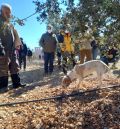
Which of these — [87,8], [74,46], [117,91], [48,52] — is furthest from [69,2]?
[48,52]

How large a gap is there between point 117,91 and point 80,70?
48.2 inches

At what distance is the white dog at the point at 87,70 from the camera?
10086 millimetres

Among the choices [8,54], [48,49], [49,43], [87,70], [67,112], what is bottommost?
[67,112]

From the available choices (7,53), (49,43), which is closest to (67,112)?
(7,53)

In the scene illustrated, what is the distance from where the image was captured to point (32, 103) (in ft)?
29.2

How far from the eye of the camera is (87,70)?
10.2 metres

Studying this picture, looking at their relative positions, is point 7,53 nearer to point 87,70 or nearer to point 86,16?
point 87,70

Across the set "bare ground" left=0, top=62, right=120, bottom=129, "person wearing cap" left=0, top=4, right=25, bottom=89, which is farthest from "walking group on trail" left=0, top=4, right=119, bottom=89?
"bare ground" left=0, top=62, right=120, bottom=129

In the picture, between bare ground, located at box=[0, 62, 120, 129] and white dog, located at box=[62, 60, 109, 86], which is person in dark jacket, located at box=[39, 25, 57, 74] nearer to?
white dog, located at box=[62, 60, 109, 86]

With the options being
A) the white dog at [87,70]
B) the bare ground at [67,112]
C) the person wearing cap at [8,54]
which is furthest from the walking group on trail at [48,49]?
the bare ground at [67,112]

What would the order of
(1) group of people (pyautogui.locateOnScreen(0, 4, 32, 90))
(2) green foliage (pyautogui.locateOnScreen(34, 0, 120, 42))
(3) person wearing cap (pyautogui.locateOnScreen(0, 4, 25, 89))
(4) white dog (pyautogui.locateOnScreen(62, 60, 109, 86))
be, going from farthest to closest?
(3) person wearing cap (pyautogui.locateOnScreen(0, 4, 25, 89)) → (1) group of people (pyautogui.locateOnScreen(0, 4, 32, 90)) → (4) white dog (pyautogui.locateOnScreen(62, 60, 109, 86)) → (2) green foliage (pyautogui.locateOnScreen(34, 0, 120, 42))

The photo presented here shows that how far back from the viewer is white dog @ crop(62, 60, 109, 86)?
33.1ft

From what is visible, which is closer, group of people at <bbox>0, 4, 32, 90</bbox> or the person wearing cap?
group of people at <bbox>0, 4, 32, 90</bbox>

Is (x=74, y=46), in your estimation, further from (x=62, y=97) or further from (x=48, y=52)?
(x=48, y=52)
